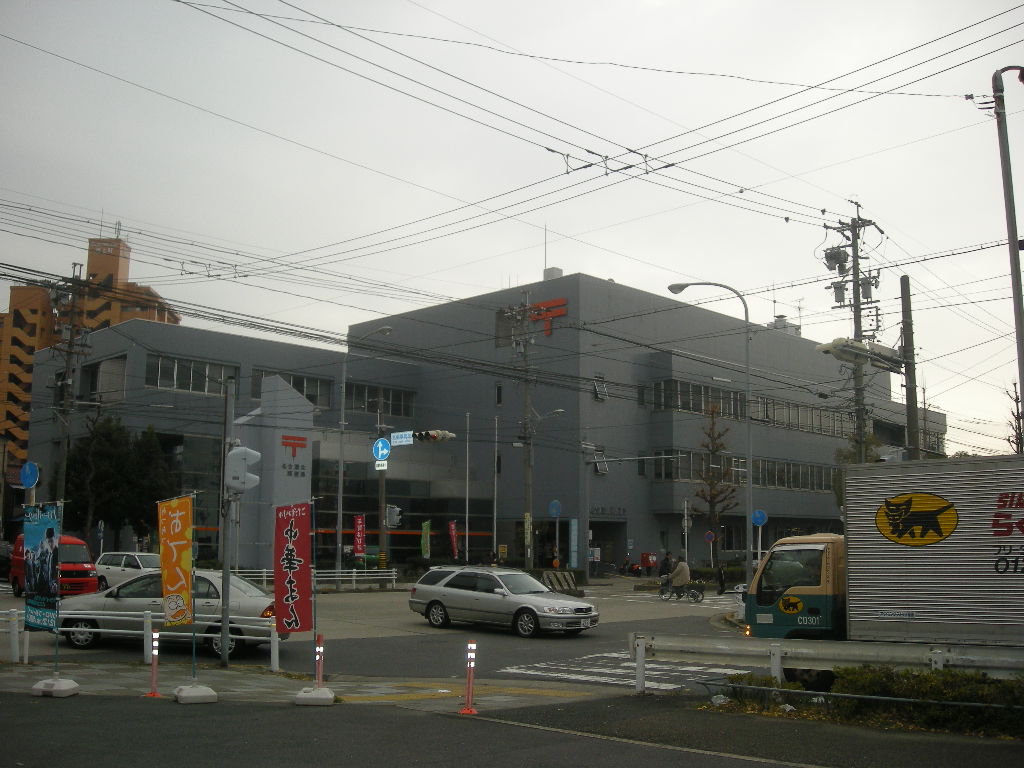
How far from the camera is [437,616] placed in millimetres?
23984

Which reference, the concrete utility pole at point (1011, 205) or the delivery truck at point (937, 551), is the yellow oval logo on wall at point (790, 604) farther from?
the concrete utility pole at point (1011, 205)

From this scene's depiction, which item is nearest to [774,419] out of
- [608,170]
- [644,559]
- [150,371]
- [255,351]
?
[644,559]

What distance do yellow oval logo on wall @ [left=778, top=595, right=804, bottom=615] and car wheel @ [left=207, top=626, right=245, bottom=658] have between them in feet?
29.6

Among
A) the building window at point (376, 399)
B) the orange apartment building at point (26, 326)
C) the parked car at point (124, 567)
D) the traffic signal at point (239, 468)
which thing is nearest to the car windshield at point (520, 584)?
the traffic signal at point (239, 468)

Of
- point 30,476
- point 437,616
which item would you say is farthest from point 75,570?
point 437,616

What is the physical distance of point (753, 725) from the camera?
32.9ft

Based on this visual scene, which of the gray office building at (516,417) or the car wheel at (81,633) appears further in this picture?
the gray office building at (516,417)

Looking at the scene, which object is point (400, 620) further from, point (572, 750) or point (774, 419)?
point (774, 419)

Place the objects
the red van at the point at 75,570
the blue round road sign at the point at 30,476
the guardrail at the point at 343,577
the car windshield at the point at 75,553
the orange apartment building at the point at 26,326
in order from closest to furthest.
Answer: the blue round road sign at the point at 30,476
the red van at the point at 75,570
the car windshield at the point at 75,553
the guardrail at the point at 343,577
the orange apartment building at the point at 26,326

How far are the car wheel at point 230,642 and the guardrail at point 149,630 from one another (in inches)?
1.3

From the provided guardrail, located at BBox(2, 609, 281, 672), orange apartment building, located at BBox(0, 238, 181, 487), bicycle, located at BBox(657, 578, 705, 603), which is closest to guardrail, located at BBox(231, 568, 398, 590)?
bicycle, located at BBox(657, 578, 705, 603)

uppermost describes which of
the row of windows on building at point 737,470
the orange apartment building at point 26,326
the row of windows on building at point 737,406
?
the orange apartment building at point 26,326

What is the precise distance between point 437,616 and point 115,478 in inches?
1042

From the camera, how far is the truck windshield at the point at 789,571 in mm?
13891
